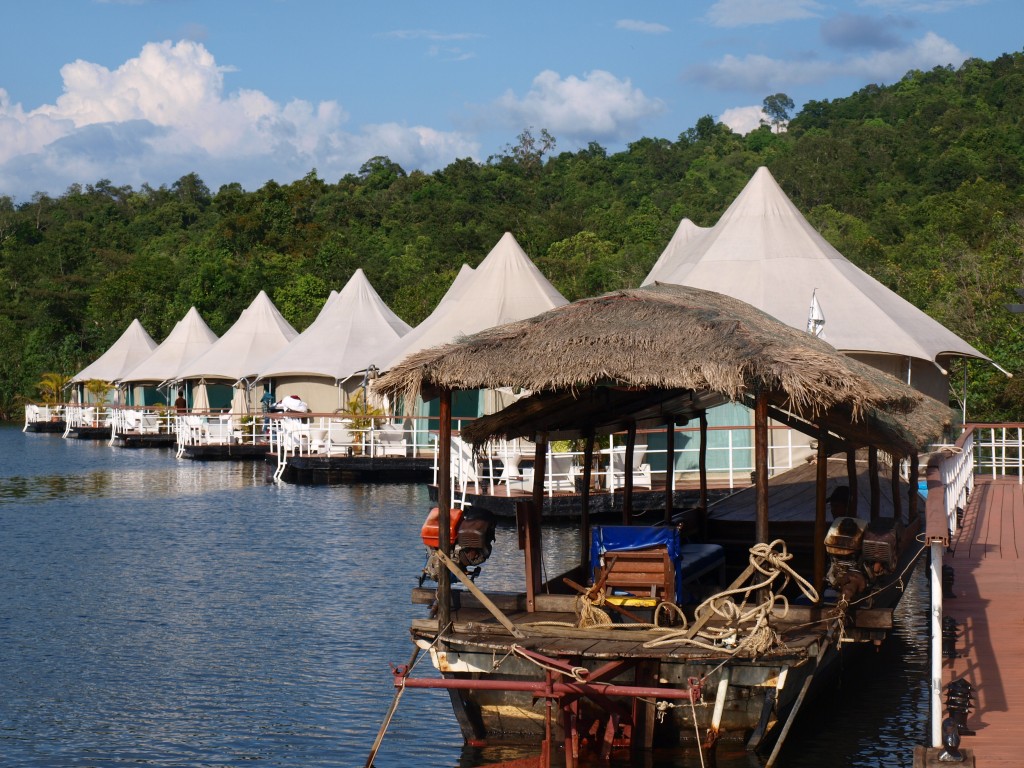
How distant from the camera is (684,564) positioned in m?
9.96

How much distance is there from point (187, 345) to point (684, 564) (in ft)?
132

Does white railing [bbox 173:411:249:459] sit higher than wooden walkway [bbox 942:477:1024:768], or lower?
higher

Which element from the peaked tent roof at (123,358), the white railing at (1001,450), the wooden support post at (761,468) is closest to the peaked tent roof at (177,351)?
the peaked tent roof at (123,358)

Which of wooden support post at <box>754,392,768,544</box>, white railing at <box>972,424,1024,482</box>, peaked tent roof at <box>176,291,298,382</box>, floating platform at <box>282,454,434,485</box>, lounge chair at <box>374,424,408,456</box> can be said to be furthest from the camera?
peaked tent roof at <box>176,291,298,382</box>

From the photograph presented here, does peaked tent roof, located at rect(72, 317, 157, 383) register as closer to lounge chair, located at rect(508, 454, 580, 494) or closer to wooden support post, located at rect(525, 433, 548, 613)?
lounge chair, located at rect(508, 454, 580, 494)

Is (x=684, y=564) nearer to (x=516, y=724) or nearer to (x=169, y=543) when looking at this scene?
(x=516, y=724)

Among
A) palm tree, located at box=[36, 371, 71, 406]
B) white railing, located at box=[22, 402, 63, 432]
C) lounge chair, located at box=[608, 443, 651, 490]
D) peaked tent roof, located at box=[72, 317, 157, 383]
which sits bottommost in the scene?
lounge chair, located at box=[608, 443, 651, 490]

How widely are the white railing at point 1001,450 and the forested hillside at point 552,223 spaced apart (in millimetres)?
5856

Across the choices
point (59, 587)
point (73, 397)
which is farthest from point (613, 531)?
point (73, 397)

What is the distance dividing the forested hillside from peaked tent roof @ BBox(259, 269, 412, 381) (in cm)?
872

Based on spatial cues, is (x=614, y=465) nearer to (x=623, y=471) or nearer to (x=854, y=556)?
(x=623, y=471)

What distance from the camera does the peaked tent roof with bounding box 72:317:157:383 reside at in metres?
52.6

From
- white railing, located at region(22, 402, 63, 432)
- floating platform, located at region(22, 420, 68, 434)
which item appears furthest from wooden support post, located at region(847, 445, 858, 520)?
white railing, located at region(22, 402, 63, 432)

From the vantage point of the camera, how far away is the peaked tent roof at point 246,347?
41.3 metres
